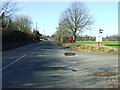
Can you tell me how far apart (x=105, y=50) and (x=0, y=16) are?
59.5 feet

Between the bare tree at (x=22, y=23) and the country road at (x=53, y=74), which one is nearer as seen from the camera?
the country road at (x=53, y=74)

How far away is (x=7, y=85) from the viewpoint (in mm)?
7852

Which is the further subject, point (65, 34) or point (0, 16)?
point (65, 34)

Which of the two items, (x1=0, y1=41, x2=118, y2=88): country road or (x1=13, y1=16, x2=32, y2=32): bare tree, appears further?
(x1=13, y1=16, x2=32, y2=32): bare tree

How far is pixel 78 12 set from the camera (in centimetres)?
5222

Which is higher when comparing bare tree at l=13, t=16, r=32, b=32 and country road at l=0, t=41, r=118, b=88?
bare tree at l=13, t=16, r=32, b=32

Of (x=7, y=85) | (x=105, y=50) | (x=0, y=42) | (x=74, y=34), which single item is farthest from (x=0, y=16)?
(x=7, y=85)

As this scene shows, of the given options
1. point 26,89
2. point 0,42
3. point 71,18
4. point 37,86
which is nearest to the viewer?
point 26,89

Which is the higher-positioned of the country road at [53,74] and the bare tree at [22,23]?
the bare tree at [22,23]

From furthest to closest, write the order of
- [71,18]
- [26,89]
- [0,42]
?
[71,18] → [0,42] → [26,89]

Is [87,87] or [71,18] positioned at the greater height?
[71,18]

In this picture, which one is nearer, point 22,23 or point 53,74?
point 53,74

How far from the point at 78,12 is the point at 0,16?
22350 millimetres

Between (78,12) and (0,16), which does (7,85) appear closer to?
(0,16)
